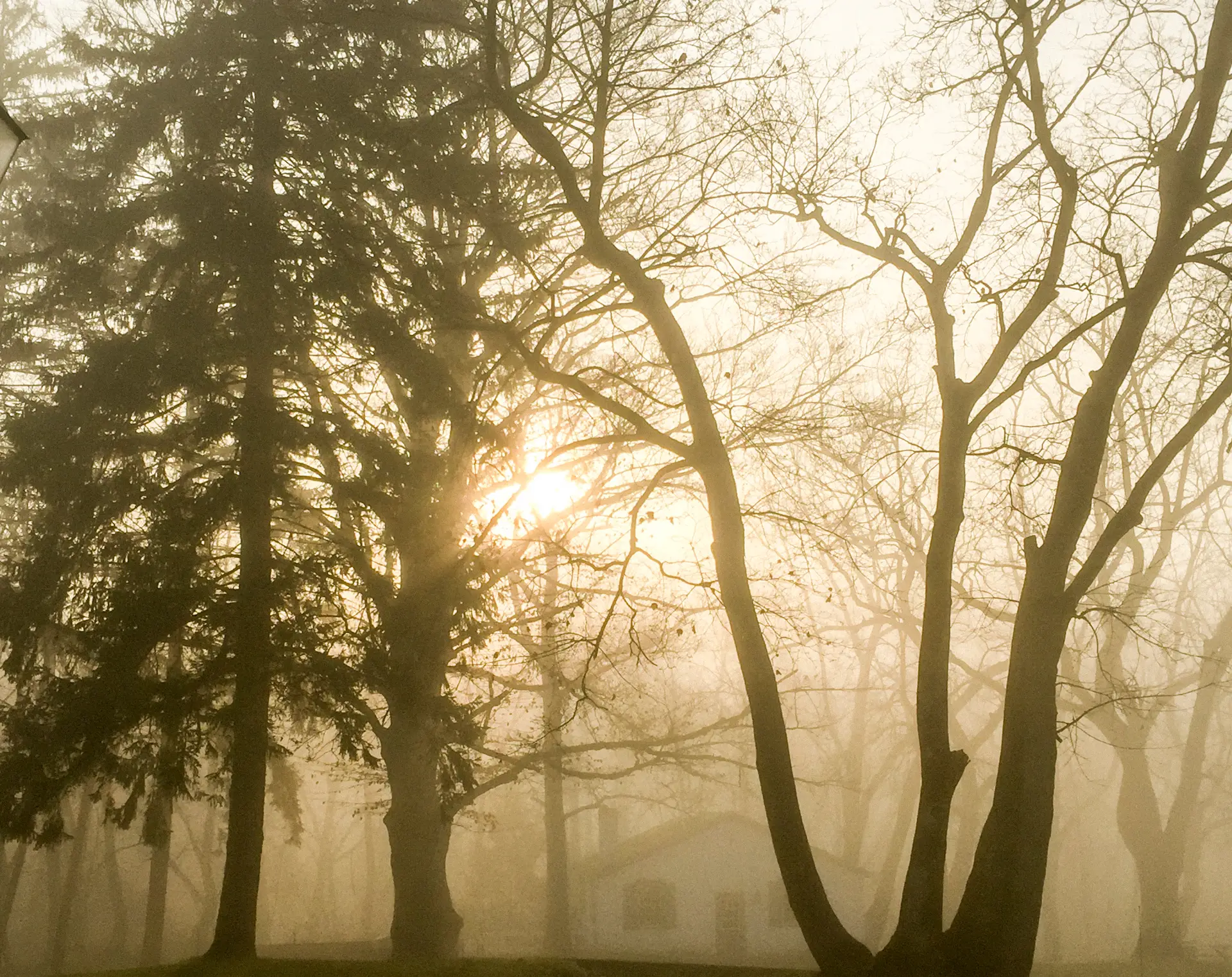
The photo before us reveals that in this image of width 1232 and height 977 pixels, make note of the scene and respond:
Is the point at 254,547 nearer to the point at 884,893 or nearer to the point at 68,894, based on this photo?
the point at 68,894

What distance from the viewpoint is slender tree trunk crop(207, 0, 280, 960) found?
8719 millimetres

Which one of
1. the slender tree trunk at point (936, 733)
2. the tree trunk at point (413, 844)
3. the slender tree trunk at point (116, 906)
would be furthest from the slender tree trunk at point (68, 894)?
the slender tree trunk at point (936, 733)

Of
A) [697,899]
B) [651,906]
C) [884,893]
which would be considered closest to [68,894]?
[651,906]

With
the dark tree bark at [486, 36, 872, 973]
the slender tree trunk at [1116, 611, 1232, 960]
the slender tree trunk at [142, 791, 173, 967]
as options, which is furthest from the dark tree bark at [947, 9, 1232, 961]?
the slender tree trunk at [1116, 611, 1232, 960]

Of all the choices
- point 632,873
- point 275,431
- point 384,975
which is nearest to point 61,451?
point 275,431

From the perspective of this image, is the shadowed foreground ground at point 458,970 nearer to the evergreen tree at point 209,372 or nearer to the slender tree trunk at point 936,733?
the evergreen tree at point 209,372

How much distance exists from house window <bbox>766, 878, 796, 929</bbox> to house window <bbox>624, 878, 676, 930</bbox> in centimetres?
273

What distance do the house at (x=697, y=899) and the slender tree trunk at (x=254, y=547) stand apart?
22.2m

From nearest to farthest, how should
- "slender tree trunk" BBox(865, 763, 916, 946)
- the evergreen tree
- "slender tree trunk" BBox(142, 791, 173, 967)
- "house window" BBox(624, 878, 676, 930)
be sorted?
the evergreen tree, "slender tree trunk" BBox(142, 791, 173, 967), "slender tree trunk" BBox(865, 763, 916, 946), "house window" BBox(624, 878, 676, 930)

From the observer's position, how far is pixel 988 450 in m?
7.70

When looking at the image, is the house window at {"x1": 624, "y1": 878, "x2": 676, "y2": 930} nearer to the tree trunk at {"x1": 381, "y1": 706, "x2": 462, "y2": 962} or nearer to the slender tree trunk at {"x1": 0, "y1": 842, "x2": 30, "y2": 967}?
the slender tree trunk at {"x1": 0, "y1": 842, "x2": 30, "y2": 967}

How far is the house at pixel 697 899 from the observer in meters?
29.3

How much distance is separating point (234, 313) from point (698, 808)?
3022 cm

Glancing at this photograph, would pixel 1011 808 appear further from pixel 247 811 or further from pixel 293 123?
pixel 293 123
